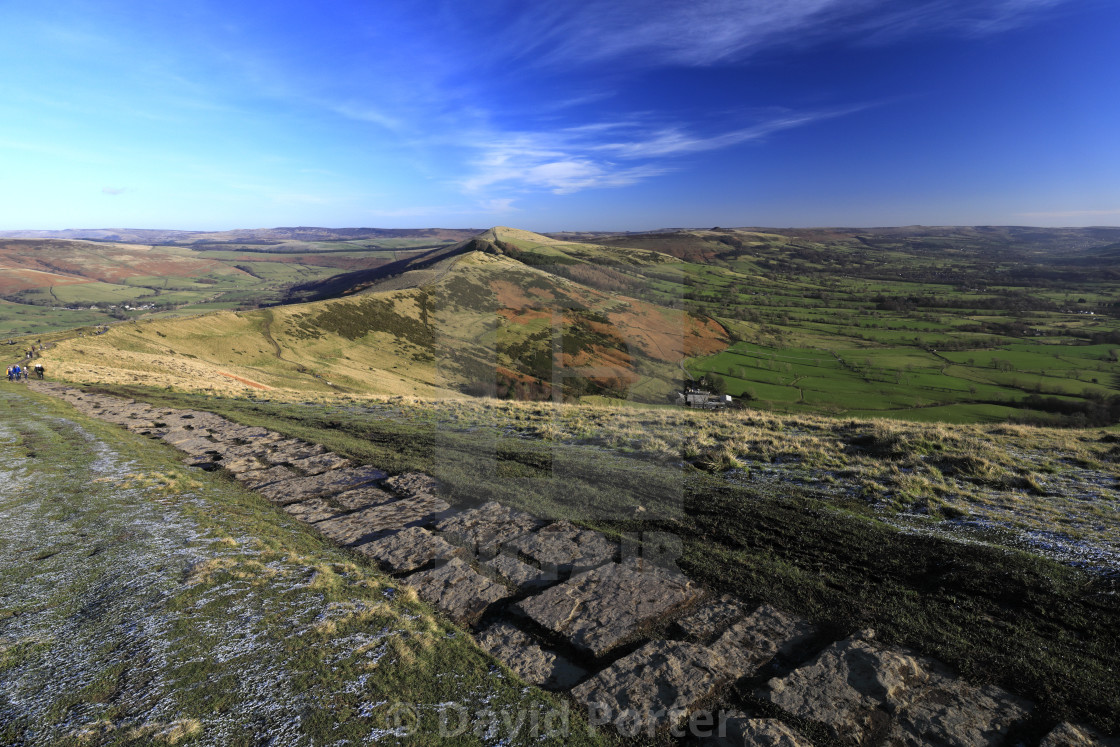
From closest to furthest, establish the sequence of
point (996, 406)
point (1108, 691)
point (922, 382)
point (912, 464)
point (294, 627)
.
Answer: point (1108, 691)
point (294, 627)
point (912, 464)
point (996, 406)
point (922, 382)

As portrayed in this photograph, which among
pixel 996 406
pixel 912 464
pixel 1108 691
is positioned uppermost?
pixel 1108 691

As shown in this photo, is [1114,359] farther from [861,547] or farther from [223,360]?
[223,360]

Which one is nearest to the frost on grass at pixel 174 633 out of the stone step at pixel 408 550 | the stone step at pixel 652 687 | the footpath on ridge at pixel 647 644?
the stone step at pixel 408 550

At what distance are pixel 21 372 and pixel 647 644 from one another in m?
35.9

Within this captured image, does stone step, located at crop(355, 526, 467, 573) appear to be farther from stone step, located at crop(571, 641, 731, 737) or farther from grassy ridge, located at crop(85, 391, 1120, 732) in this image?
stone step, located at crop(571, 641, 731, 737)

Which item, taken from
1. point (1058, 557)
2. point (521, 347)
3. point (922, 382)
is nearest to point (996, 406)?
point (922, 382)

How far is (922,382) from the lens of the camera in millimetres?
61781

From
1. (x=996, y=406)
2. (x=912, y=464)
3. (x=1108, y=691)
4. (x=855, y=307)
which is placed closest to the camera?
(x=1108, y=691)

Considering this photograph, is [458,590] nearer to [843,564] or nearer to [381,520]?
[381,520]

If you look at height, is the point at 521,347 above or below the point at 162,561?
below

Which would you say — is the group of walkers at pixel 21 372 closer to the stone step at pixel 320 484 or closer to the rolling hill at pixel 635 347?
the rolling hill at pixel 635 347

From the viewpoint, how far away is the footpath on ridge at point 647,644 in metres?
3.96

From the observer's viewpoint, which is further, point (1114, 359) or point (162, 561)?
point (1114, 359)

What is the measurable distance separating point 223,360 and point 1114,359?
123658mm
